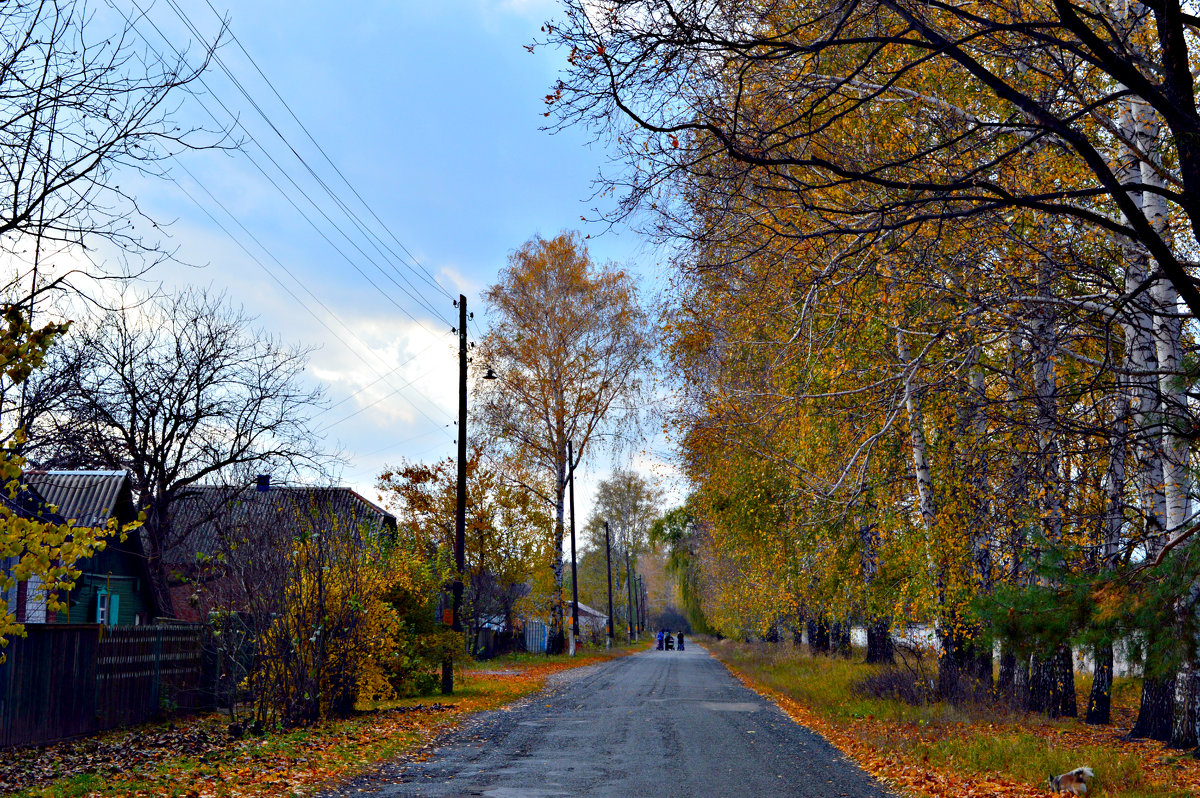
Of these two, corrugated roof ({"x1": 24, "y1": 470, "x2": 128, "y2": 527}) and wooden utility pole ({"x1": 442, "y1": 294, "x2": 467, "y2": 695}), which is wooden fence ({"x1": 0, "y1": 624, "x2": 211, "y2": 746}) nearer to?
wooden utility pole ({"x1": 442, "y1": 294, "x2": 467, "y2": 695})

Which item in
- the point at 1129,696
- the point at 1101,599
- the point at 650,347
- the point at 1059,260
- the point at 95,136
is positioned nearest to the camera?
the point at 95,136

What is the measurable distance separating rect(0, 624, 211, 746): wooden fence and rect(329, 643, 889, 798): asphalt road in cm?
575

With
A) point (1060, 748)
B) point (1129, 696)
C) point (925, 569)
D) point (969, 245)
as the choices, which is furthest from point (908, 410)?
point (1129, 696)

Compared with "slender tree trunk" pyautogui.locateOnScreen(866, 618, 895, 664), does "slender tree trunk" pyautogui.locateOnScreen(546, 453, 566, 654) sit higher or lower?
higher

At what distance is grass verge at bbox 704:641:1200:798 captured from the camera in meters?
8.97

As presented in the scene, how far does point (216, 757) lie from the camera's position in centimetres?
1149

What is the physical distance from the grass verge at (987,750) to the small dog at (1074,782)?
9cm

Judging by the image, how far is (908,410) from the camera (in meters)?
13.6

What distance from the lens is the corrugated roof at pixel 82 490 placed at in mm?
24531

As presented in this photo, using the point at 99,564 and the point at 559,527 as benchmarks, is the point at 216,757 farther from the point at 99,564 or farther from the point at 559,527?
the point at 559,527

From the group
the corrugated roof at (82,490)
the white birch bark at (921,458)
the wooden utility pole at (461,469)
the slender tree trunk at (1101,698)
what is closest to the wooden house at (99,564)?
the corrugated roof at (82,490)

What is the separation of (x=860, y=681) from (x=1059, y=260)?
10.5 meters

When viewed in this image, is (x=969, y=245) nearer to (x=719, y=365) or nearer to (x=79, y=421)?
(x=719, y=365)

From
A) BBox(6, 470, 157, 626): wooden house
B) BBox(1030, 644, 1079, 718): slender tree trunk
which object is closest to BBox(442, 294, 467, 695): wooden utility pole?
BBox(6, 470, 157, 626): wooden house
